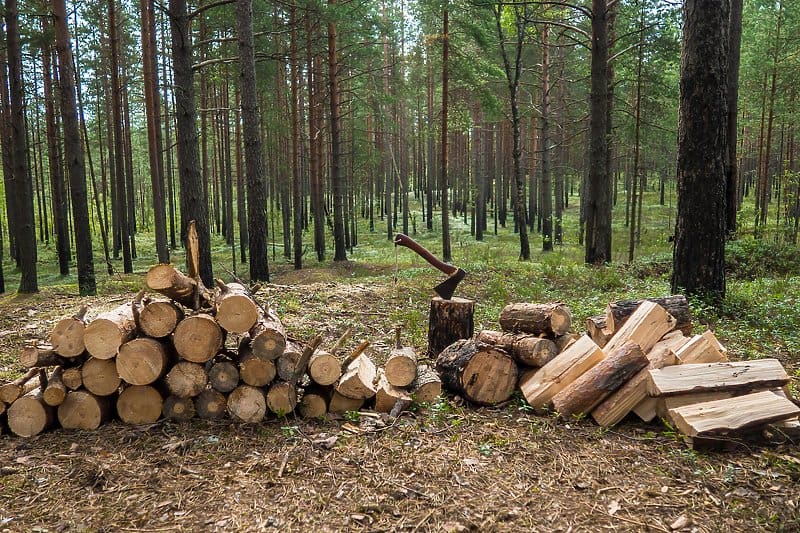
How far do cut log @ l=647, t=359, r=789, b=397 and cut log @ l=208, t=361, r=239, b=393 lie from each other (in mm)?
3374

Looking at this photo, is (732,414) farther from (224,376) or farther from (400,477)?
(224,376)

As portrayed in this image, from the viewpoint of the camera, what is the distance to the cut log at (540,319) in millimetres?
4906

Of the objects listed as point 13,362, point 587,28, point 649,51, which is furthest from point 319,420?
point 587,28

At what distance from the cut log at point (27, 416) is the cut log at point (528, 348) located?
393cm

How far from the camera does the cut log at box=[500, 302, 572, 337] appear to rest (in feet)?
16.1

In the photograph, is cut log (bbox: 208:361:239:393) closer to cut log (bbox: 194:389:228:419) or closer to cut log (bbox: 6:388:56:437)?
cut log (bbox: 194:389:228:419)

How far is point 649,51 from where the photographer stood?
48.5 feet

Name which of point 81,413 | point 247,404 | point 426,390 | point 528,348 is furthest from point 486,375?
point 81,413

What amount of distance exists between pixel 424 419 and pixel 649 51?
14.6 m

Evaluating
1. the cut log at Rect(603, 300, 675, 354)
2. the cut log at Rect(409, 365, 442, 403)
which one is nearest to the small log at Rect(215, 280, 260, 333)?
the cut log at Rect(409, 365, 442, 403)

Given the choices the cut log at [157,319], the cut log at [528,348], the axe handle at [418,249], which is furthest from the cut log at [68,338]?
the cut log at [528,348]

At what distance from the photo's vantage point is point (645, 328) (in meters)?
4.70

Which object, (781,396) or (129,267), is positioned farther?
(129,267)

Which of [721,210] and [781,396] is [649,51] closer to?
[721,210]
